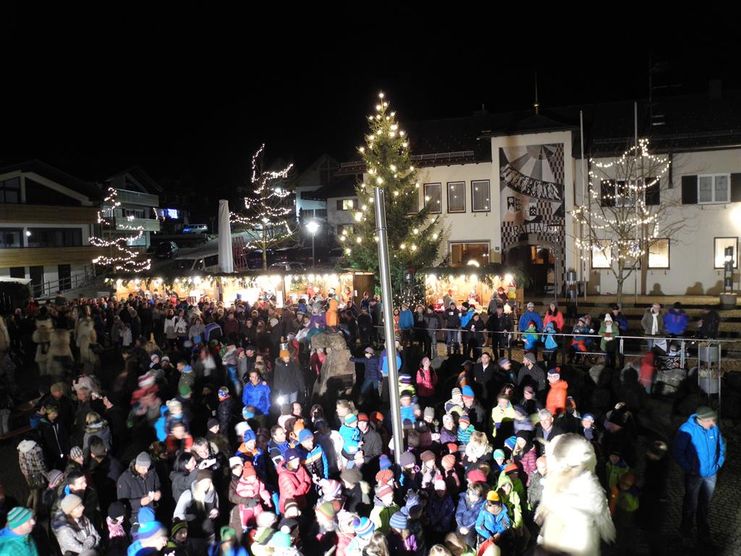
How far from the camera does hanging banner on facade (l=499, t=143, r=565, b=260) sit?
26.0m

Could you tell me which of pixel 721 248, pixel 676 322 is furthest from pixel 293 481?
pixel 721 248

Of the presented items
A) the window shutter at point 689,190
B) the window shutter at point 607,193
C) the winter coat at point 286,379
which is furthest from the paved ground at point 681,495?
the window shutter at point 689,190

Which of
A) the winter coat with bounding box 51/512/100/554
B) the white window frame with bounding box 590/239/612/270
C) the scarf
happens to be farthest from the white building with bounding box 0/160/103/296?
the winter coat with bounding box 51/512/100/554

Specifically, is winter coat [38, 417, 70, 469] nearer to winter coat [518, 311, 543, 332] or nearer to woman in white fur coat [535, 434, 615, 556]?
woman in white fur coat [535, 434, 615, 556]

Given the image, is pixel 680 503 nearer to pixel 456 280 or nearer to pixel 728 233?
pixel 456 280

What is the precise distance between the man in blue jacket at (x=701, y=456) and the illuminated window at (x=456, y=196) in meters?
22.0

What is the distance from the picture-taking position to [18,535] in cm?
532

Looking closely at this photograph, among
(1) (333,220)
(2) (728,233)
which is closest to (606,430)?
(2) (728,233)

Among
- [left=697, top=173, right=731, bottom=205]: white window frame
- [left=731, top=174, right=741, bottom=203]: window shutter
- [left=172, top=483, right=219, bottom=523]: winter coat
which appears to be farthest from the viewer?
[left=697, top=173, right=731, bottom=205]: white window frame

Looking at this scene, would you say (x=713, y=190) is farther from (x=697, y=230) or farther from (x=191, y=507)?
(x=191, y=507)

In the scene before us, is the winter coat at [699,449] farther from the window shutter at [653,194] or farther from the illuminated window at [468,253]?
the illuminated window at [468,253]

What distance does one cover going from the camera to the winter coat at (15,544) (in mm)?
5252

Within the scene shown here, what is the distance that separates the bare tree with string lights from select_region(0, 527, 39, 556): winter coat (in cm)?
2120

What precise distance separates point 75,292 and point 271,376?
25.2 metres
